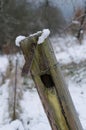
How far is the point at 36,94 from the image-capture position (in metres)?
7.18

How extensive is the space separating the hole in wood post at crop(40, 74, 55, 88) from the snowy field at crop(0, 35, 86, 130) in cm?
311

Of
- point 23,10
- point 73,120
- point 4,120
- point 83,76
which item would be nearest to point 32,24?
point 23,10

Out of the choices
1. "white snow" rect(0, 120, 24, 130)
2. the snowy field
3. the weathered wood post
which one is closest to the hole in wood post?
the weathered wood post

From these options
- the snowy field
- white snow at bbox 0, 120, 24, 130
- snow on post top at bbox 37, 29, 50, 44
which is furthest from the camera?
the snowy field

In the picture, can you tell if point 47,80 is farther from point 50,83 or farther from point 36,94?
point 36,94

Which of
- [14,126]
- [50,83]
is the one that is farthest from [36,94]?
[50,83]

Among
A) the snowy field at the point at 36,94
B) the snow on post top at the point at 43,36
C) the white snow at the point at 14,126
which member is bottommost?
the snow on post top at the point at 43,36

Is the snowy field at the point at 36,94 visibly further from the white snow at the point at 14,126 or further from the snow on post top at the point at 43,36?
the snow on post top at the point at 43,36

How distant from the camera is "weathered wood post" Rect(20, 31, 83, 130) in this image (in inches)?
68.8

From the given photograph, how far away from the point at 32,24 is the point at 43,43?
10240mm

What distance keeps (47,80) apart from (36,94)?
5391 mm

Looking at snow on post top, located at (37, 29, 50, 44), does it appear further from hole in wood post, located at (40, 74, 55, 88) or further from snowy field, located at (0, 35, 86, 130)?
snowy field, located at (0, 35, 86, 130)

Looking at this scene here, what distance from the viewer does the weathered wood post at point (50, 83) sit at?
1.75m

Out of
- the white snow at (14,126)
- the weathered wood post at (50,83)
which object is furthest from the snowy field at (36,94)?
the weathered wood post at (50,83)
